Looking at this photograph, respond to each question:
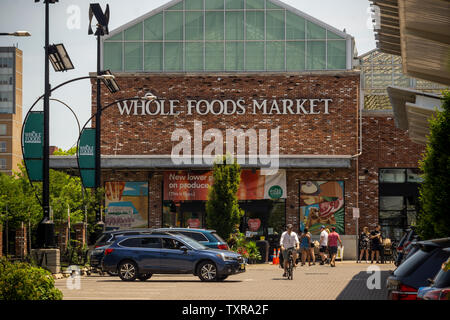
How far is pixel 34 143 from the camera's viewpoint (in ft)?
94.5

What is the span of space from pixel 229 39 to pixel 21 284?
114 feet

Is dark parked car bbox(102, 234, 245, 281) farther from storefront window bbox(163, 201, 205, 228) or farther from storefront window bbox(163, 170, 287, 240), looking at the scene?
storefront window bbox(163, 201, 205, 228)

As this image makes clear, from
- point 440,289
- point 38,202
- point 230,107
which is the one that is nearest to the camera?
point 440,289

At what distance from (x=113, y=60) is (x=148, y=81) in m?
2.57

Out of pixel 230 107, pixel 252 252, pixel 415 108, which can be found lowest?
pixel 252 252

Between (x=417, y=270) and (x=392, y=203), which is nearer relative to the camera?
(x=417, y=270)

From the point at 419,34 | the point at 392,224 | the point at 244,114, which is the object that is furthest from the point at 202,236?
the point at 392,224

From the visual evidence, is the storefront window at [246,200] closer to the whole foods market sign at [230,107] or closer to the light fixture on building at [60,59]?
the whole foods market sign at [230,107]

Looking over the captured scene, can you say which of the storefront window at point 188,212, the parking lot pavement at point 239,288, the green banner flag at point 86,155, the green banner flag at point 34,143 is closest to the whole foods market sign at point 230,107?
the storefront window at point 188,212

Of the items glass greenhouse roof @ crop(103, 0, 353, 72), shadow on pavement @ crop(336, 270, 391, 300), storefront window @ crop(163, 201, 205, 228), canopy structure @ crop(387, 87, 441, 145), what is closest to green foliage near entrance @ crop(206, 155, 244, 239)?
storefront window @ crop(163, 201, 205, 228)

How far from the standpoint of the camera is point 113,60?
4688cm

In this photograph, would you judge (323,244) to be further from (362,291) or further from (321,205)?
(362,291)

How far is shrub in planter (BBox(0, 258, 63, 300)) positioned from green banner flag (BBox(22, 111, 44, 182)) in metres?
15.8

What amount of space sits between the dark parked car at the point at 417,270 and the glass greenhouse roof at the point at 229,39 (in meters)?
35.2
